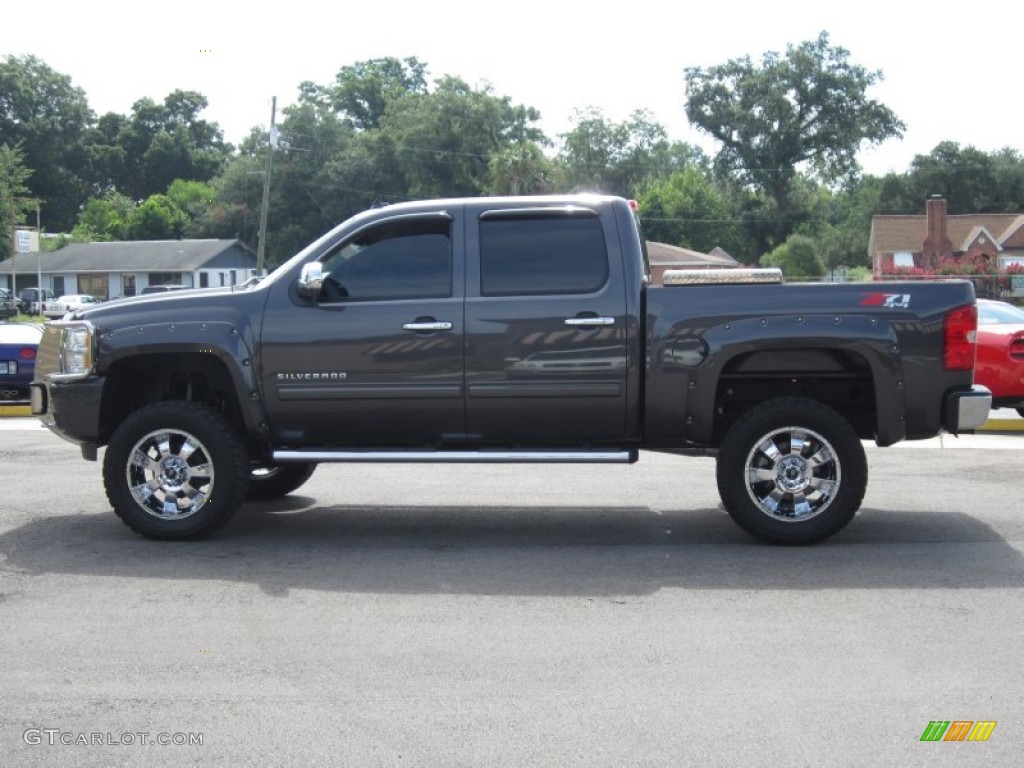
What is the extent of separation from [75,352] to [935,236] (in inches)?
2514

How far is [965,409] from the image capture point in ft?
24.5

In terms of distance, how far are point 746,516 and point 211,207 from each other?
91.0 metres

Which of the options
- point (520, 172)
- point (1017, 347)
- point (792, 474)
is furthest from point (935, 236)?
point (792, 474)

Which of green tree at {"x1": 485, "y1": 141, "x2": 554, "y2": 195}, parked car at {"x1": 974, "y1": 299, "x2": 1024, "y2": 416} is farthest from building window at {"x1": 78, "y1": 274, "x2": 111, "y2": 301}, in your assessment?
parked car at {"x1": 974, "y1": 299, "x2": 1024, "y2": 416}

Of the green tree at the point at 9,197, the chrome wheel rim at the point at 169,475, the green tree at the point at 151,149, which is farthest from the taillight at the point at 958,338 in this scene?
the green tree at the point at 151,149

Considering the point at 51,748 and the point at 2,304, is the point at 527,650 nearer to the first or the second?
the point at 51,748

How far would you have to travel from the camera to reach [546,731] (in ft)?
15.4

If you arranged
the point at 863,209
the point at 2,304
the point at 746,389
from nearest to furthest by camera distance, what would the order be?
the point at 746,389, the point at 2,304, the point at 863,209

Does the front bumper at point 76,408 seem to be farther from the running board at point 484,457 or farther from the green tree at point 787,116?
the green tree at point 787,116

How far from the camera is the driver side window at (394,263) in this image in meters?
7.89

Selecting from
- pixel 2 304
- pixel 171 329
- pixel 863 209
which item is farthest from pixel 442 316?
pixel 863 209

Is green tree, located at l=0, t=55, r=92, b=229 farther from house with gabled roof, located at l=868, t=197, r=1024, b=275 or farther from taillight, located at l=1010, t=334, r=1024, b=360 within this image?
taillight, located at l=1010, t=334, r=1024, b=360

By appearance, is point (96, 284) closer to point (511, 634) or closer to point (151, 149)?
point (151, 149)

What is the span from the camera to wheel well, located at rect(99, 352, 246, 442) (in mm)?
8078
